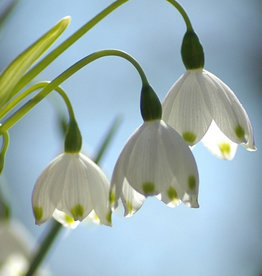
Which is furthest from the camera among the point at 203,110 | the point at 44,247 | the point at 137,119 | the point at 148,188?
the point at 137,119

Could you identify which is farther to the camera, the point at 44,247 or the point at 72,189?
the point at 44,247

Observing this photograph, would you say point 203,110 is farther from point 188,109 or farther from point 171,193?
point 171,193

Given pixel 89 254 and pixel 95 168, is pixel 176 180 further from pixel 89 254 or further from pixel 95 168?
pixel 89 254

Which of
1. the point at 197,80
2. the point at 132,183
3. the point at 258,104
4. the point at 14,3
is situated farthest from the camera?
the point at 258,104

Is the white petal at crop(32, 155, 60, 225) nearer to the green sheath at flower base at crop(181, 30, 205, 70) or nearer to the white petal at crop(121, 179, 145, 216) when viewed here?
the white petal at crop(121, 179, 145, 216)

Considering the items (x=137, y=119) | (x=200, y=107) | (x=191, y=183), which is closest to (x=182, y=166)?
(x=191, y=183)

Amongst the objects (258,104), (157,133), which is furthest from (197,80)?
(258,104)

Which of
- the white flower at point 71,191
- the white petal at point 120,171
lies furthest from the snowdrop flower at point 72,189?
the white petal at point 120,171

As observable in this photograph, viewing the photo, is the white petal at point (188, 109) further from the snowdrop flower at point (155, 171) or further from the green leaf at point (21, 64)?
the green leaf at point (21, 64)

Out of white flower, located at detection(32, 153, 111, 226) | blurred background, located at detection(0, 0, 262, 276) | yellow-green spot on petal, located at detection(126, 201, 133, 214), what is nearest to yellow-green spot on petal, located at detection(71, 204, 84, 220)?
white flower, located at detection(32, 153, 111, 226)
